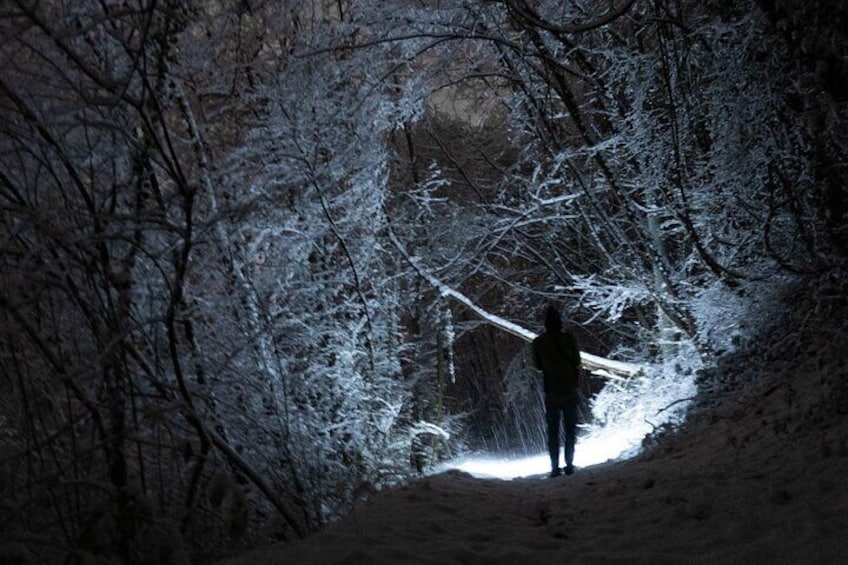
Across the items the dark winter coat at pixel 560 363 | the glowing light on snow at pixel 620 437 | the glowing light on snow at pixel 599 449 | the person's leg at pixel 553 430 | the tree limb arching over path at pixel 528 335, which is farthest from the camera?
the tree limb arching over path at pixel 528 335

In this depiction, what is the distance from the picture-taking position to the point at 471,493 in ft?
20.1

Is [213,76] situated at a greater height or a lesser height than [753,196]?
greater

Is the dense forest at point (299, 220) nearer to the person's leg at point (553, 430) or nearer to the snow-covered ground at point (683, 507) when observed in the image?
the snow-covered ground at point (683, 507)

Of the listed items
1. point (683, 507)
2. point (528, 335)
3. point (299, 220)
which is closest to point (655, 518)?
point (683, 507)

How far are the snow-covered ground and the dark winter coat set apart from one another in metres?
1.12

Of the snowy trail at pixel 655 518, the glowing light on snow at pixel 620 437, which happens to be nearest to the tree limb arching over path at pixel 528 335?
the glowing light on snow at pixel 620 437

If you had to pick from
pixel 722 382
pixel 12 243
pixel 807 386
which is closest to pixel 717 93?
pixel 807 386

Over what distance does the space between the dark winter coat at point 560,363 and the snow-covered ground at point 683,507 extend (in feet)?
3.68

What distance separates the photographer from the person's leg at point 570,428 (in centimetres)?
795

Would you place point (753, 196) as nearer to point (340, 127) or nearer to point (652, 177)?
point (652, 177)

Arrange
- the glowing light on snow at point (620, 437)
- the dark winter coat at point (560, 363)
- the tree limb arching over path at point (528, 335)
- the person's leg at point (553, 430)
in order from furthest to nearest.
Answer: the tree limb arching over path at point (528, 335) → the glowing light on snow at point (620, 437) → the person's leg at point (553, 430) → the dark winter coat at point (560, 363)

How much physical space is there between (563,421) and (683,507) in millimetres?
3965

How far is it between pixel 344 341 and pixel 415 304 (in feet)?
22.3

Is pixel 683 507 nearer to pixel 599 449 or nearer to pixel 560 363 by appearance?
pixel 560 363
